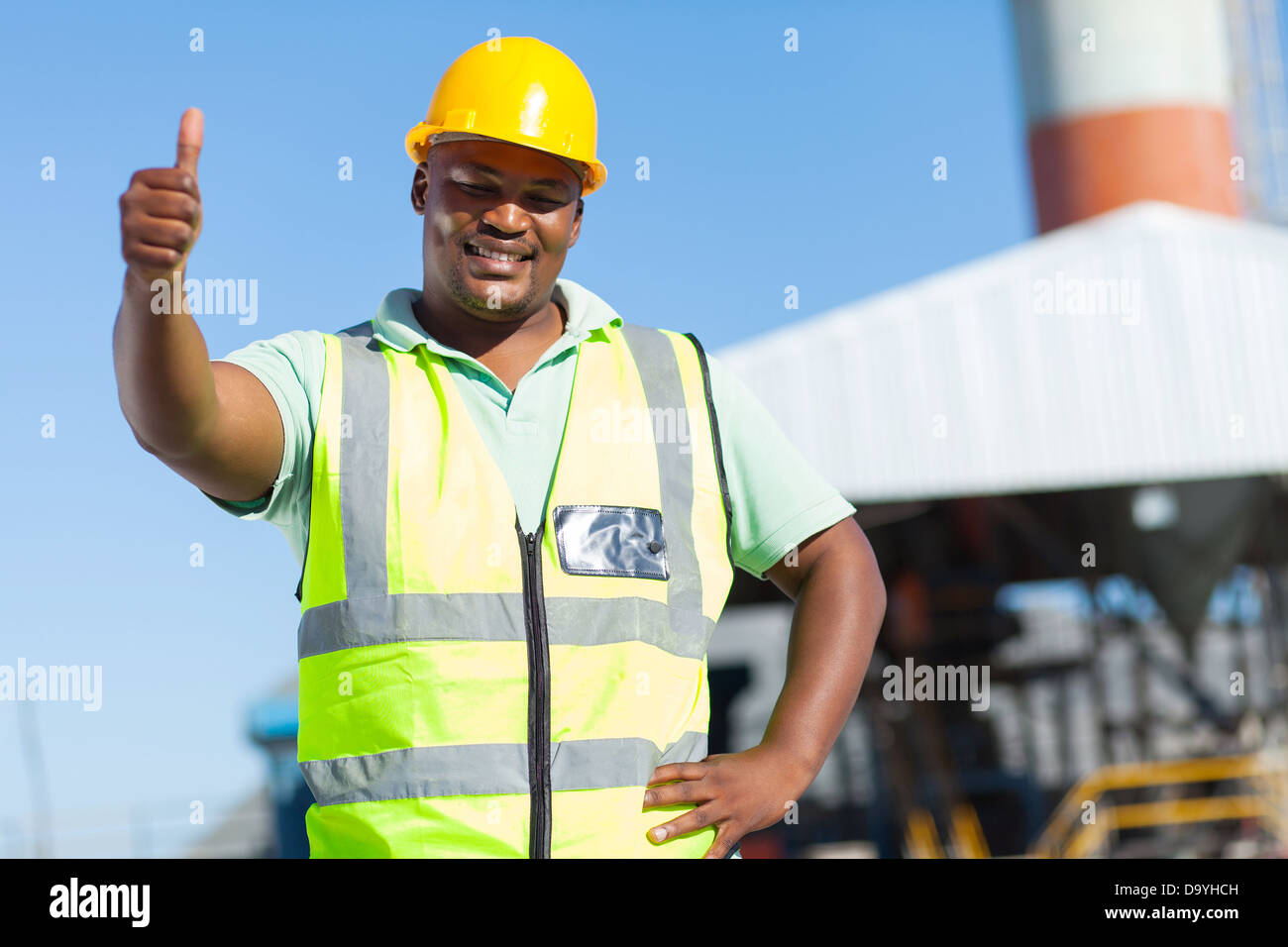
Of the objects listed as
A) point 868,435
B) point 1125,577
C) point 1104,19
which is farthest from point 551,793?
point 1104,19

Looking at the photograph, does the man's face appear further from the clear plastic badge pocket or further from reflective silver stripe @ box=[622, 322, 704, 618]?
the clear plastic badge pocket

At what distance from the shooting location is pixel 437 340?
2494mm

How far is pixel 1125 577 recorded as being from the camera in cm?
1731

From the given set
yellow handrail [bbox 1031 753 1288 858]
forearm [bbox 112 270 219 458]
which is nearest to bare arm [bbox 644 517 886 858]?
forearm [bbox 112 270 219 458]

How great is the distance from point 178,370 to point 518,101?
2.86ft

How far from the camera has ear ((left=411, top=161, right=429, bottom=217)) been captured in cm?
256

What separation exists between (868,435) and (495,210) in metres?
9.61

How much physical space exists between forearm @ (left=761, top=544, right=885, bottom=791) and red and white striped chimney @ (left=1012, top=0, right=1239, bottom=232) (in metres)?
17.2

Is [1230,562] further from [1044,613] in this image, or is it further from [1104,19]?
[1104,19]

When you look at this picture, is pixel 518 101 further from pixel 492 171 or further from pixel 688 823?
pixel 688 823

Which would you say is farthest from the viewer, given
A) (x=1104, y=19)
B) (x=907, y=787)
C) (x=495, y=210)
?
(x=1104, y=19)

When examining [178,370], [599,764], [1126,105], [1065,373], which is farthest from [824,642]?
[1126,105]

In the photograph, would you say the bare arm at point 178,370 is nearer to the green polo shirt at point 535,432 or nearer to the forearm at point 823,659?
the green polo shirt at point 535,432
